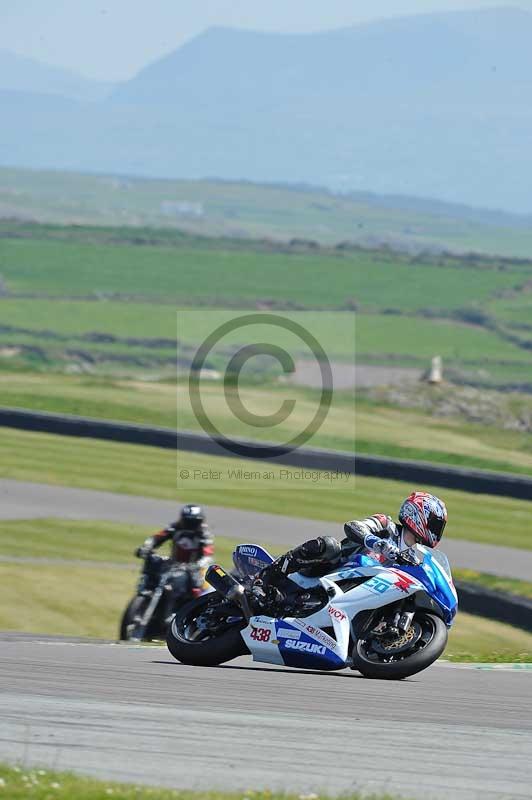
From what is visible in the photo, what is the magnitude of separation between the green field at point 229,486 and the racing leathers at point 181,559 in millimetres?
11280

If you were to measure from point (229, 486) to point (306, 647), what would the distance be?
71.7 ft

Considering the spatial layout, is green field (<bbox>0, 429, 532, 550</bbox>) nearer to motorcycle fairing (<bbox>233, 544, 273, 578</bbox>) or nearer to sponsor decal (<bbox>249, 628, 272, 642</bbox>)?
motorcycle fairing (<bbox>233, 544, 273, 578</bbox>)

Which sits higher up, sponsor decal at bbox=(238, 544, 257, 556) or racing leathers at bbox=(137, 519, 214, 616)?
sponsor decal at bbox=(238, 544, 257, 556)

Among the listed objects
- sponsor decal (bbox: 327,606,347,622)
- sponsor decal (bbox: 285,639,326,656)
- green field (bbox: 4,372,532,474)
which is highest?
sponsor decal (bbox: 327,606,347,622)

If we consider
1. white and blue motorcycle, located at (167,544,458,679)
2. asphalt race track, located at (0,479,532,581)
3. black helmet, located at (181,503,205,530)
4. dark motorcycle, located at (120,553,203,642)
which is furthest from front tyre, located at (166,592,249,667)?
asphalt race track, located at (0,479,532,581)

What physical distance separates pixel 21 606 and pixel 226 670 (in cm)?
917

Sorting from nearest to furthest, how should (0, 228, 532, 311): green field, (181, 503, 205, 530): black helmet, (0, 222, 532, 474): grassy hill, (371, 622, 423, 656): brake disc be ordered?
1. (371, 622, 423, 656): brake disc
2. (181, 503, 205, 530): black helmet
3. (0, 222, 532, 474): grassy hill
4. (0, 228, 532, 311): green field

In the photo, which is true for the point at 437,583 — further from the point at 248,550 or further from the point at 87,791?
the point at 87,791

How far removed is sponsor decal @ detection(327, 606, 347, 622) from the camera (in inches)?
387

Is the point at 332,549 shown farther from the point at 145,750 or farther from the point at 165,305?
the point at 165,305

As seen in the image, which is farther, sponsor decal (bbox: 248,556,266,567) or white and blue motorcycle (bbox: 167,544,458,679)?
sponsor decal (bbox: 248,556,266,567)

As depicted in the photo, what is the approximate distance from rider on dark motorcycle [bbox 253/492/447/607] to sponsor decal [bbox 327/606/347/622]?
393 mm

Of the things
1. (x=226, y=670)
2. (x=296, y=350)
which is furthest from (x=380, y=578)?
(x=296, y=350)

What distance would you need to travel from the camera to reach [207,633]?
1041 cm
